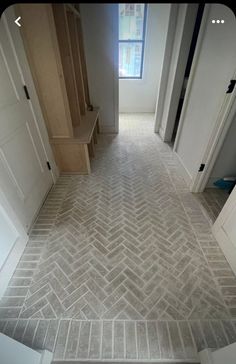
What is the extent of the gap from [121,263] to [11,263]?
34.7 inches

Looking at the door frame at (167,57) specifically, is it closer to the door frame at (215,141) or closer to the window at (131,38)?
the window at (131,38)

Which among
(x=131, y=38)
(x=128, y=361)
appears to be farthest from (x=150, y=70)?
(x=128, y=361)

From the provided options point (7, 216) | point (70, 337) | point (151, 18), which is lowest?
point (70, 337)

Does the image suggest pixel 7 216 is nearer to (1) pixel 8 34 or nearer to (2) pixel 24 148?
(2) pixel 24 148

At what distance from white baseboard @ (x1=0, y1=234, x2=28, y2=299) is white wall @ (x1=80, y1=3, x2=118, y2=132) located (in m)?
2.87

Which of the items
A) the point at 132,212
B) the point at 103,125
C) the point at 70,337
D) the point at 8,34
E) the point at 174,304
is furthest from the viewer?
the point at 103,125

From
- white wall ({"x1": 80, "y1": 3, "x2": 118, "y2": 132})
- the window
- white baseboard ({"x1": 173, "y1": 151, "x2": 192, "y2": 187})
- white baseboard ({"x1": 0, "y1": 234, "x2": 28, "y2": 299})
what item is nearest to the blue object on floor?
white baseboard ({"x1": 173, "y1": 151, "x2": 192, "y2": 187})

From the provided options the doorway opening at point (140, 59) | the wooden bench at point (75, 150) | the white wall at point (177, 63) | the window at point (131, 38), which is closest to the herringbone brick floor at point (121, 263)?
the wooden bench at point (75, 150)

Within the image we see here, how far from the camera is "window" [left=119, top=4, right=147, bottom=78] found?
12.5 feet

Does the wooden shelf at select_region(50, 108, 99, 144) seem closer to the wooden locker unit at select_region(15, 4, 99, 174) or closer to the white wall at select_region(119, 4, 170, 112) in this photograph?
the wooden locker unit at select_region(15, 4, 99, 174)

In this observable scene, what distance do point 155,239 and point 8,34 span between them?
2.11 meters

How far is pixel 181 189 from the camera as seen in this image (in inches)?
87.5

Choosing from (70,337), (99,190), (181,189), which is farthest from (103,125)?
(70,337)

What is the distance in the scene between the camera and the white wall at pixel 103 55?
2.69 m
